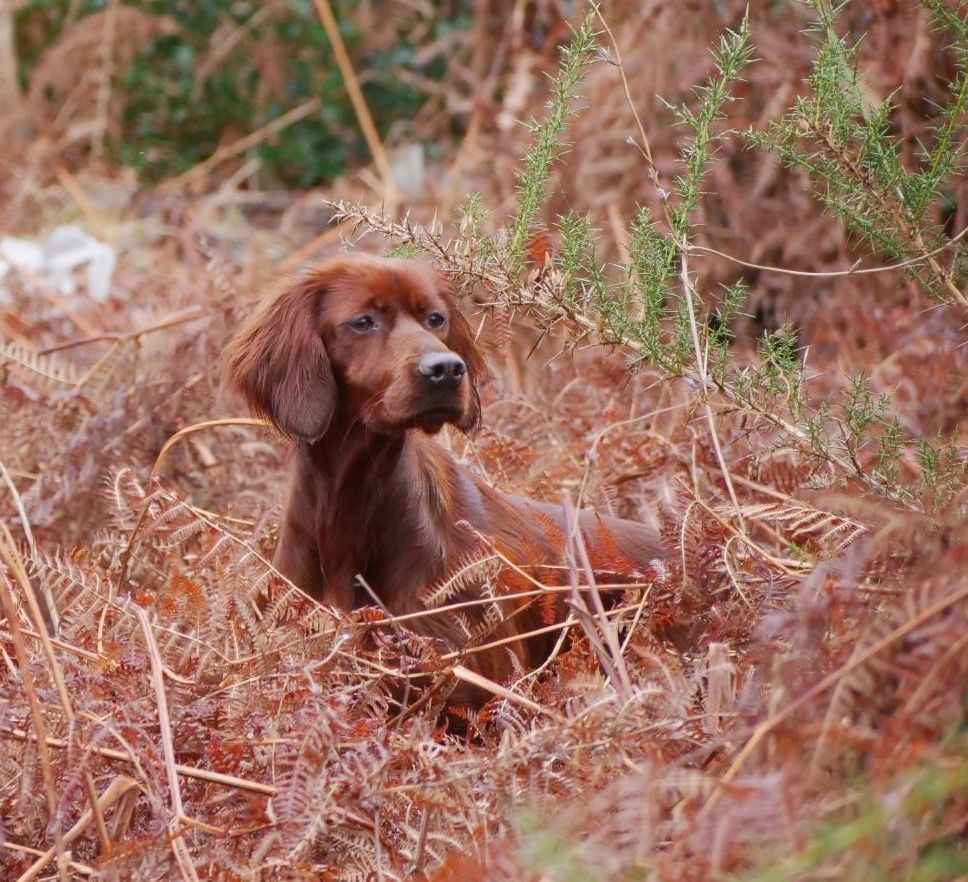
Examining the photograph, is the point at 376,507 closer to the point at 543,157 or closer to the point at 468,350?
the point at 468,350

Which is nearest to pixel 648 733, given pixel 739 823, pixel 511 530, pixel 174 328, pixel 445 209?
pixel 739 823

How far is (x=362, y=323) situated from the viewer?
3.98m

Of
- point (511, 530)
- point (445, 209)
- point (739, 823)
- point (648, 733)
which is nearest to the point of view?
point (739, 823)

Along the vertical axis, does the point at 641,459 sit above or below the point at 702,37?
below

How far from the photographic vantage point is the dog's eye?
13.1 ft

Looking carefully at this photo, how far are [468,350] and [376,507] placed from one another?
60 centimetres

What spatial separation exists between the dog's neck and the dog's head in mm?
90

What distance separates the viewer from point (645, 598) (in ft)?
11.1

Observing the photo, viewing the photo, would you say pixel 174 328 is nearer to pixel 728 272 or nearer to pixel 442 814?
pixel 728 272

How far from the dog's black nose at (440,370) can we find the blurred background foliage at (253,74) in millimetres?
6663

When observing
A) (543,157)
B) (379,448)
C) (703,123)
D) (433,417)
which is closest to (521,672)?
(433,417)

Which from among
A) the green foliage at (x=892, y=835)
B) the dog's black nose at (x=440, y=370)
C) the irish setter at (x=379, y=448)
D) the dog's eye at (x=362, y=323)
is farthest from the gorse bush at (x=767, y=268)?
the green foliage at (x=892, y=835)

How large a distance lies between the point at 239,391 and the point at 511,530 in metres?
0.80

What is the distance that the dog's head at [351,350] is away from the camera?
380cm
